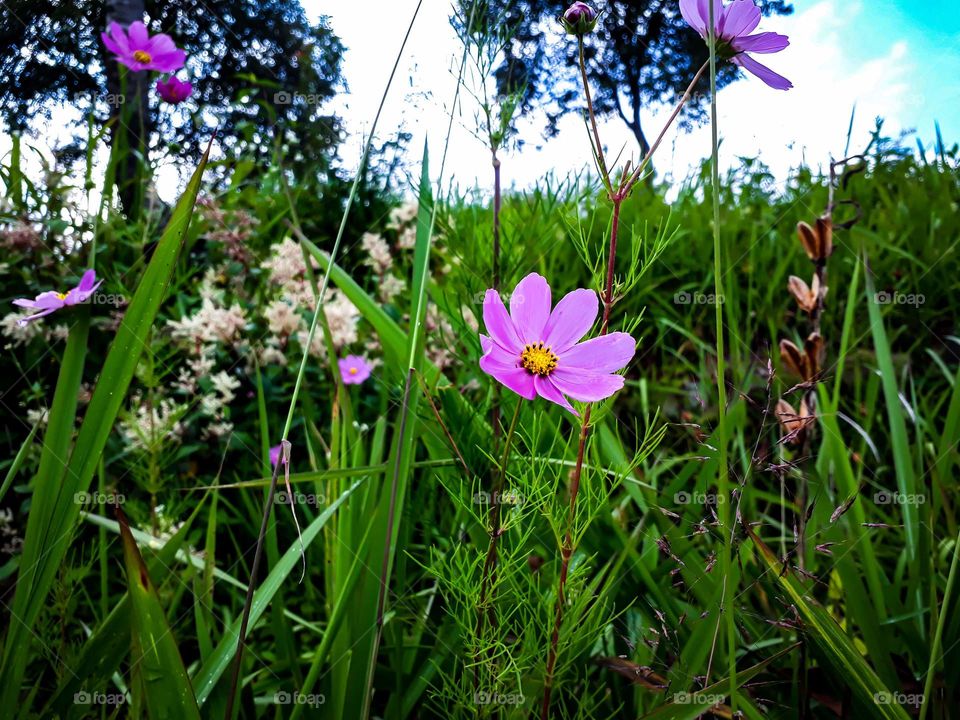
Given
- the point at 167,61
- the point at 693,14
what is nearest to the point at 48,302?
the point at 693,14

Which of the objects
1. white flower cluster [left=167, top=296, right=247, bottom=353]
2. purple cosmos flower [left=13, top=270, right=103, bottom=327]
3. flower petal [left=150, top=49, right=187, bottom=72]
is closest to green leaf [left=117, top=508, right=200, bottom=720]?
purple cosmos flower [left=13, top=270, right=103, bottom=327]

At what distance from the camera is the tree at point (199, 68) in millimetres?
2301

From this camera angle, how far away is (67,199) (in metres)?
1.81

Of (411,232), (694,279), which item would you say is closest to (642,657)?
(411,232)

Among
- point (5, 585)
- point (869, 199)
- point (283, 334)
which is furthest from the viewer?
point (869, 199)

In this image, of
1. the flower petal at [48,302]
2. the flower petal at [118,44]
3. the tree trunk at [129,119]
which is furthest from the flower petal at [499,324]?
the tree trunk at [129,119]

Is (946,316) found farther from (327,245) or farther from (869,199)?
(327,245)

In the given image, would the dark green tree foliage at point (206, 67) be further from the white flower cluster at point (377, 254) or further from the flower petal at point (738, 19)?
the flower petal at point (738, 19)

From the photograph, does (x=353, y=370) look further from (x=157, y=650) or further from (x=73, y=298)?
(x=157, y=650)

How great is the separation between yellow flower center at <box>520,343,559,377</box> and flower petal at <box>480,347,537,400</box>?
0.05 ft

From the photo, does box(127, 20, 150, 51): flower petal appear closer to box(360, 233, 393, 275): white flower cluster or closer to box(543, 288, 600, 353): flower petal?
box(360, 233, 393, 275): white flower cluster

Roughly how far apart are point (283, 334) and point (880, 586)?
1.24 m

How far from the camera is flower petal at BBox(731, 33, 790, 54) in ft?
1.78

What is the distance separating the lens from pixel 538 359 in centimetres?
55
